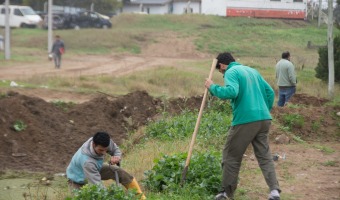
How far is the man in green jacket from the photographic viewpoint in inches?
324

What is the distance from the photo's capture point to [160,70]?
27125 millimetres

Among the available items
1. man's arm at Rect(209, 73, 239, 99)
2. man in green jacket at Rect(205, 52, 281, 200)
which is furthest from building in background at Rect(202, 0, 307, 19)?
man's arm at Rect(209, 73, 239, 99)

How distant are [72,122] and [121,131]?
3.73 feet

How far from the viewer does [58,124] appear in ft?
51.8

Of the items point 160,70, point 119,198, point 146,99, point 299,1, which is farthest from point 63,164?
point 299,1

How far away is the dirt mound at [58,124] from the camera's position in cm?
1380

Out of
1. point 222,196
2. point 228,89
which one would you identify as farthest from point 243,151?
point 228,89

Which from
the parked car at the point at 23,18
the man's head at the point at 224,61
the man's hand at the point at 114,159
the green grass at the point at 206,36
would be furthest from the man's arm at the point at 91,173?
the parked car at the point at 23,18

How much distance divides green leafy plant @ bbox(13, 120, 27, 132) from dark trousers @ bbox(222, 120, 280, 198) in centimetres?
739

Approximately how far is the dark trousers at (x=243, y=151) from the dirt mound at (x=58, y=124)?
5.23m

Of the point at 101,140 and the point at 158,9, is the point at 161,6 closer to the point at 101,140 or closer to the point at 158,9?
the point at 158,9

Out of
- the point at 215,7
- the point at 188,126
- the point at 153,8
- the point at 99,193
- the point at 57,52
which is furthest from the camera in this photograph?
the point at 153,8

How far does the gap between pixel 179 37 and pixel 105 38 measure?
4356 mm

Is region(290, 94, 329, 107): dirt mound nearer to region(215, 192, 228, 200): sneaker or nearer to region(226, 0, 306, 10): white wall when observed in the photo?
region(215, 192, 228, 200): sneaker
